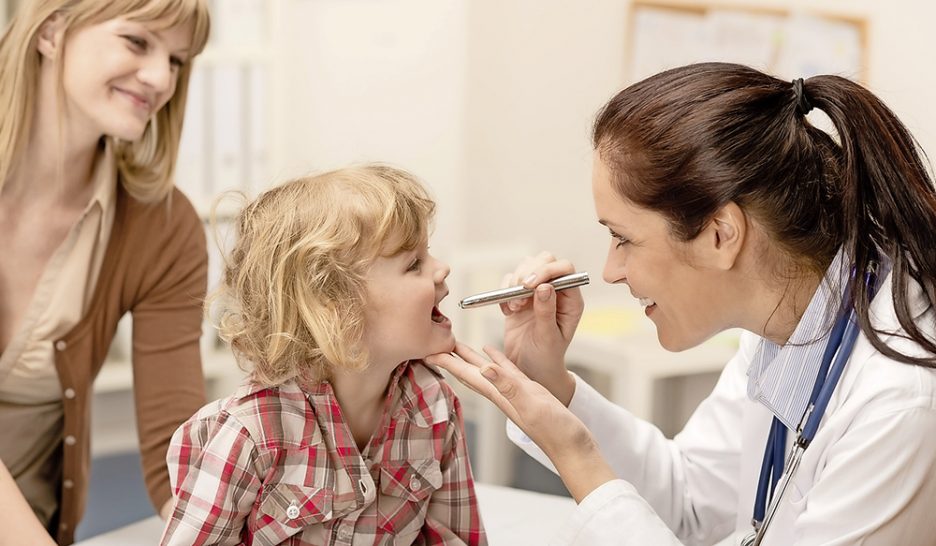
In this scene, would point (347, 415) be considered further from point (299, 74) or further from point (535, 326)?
point (299, 74)

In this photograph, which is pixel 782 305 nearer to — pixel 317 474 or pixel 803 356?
pixel 803 356

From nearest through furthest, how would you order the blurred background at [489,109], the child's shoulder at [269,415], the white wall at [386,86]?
1. the child's shoulder at [269,415]
2. the blurred background at [489,109]
3. the white wall at [386,86]

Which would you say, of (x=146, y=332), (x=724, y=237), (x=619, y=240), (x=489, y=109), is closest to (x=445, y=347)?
(x=619, y=240)

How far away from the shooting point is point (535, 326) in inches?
64.2

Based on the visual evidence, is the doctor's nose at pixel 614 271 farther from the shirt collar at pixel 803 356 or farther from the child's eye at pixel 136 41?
the child's eye at pixel 136 41

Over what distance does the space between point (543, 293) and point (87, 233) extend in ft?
2.63

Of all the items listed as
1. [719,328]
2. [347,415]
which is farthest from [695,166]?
[347,415]

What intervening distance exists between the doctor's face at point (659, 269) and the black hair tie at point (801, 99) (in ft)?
0.68

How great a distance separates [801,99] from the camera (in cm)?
136

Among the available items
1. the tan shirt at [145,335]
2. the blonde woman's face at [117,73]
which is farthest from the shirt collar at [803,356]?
the blonde woman's face at [117,73]

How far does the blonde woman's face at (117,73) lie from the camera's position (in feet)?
5.89

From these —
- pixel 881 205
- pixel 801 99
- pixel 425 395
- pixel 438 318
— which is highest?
pixel 801 99

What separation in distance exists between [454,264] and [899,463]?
98.5 inches

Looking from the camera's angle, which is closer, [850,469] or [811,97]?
[850,469]
